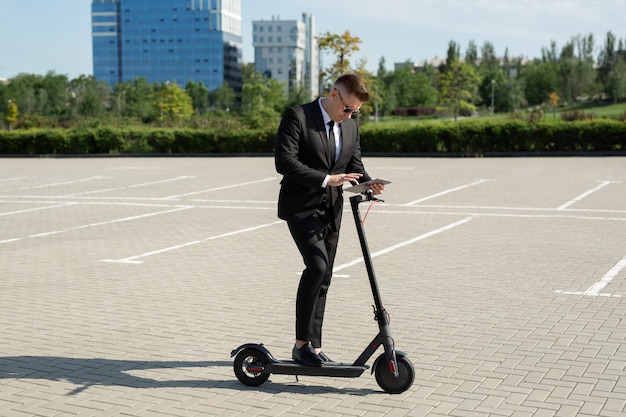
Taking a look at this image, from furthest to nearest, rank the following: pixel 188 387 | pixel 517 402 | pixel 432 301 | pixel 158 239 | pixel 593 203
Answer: pixel 593 203 → pixel 158 239 → pixel 432 301 → pixel 188 387 → pixel 517 402

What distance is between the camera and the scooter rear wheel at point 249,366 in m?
4.88

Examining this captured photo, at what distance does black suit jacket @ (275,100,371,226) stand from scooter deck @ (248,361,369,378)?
84cm

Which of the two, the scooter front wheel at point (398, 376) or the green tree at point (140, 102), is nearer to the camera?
the scooter front wheel at point (398, 376)

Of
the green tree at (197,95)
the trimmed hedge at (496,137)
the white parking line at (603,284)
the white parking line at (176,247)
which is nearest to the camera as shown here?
the white parking line at (603,284)

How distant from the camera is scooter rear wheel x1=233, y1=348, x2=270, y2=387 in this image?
192 inches

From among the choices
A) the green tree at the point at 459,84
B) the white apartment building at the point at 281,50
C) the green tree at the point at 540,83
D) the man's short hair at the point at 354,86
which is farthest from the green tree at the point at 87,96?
the white apartment building at the point at 281,50

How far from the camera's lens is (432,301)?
730cm

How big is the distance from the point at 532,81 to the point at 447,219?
89687 millimetres

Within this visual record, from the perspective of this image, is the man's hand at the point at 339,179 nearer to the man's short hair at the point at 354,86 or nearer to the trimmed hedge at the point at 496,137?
the man's short hair at the point at 354,86

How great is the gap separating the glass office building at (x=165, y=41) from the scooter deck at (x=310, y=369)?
157932 mm

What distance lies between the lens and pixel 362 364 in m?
4.79

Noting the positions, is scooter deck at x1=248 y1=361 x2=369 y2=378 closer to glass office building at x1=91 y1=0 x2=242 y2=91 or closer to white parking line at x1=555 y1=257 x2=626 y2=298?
white parking line at x1=555 y1=257 x2=626 y2=298

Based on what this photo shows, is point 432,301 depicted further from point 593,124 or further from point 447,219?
point 593,124

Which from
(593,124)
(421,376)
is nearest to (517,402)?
(421,376)
